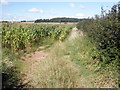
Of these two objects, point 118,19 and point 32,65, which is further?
point 32,65

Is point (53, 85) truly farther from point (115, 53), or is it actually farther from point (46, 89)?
point (115, 53)

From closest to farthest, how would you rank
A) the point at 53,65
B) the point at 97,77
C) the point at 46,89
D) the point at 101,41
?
the point at 46,89, the point at 97,77, the point at 53,65, the point at 101,41

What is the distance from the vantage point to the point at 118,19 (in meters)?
5.20

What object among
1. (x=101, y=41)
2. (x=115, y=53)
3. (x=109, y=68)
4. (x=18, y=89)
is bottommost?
(x=18, y=89)

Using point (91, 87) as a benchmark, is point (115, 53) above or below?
above

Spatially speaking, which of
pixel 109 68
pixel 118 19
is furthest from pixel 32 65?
pixel 118 19

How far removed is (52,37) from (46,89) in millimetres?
11404

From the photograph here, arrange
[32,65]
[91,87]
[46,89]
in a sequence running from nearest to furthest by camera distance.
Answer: [46,89] < [91,87] < [32,65]

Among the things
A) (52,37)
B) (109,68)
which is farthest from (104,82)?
(52,37)

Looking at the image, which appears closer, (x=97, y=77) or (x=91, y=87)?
(x=91, y=87)

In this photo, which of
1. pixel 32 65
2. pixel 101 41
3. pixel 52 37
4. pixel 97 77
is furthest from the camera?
pixel 52 37

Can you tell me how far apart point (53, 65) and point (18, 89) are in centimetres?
159

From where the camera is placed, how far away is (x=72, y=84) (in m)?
4.18

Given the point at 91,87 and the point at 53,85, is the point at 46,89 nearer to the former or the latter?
the point at 53,85
